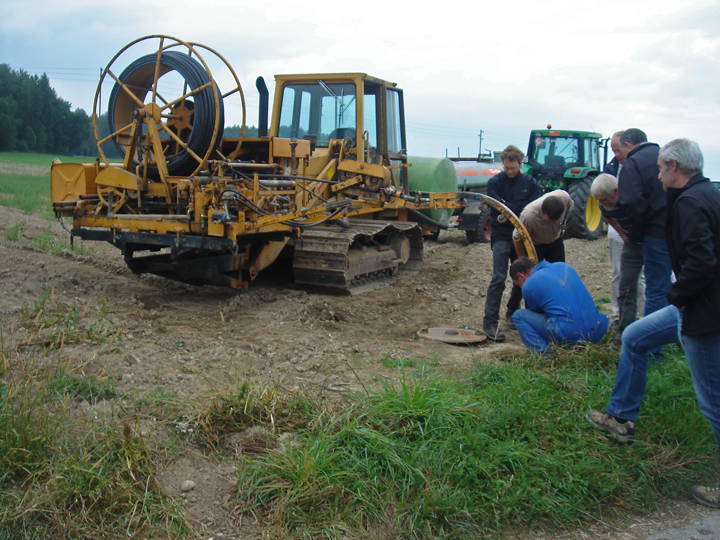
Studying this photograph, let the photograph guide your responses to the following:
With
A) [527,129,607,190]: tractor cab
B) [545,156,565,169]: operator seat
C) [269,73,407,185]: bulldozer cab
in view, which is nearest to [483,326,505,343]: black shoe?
[269,73,407,185]: bulldozer cab

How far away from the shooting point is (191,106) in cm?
774

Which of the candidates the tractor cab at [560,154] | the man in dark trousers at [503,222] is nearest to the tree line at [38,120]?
the tractor cab at [560,154]

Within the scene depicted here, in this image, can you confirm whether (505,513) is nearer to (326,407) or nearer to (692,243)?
(326,407)

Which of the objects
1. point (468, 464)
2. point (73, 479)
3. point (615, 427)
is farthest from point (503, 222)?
point (73, 479)

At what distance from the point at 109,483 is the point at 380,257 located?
6122mm

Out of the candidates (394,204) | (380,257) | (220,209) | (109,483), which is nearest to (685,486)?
(109,483)

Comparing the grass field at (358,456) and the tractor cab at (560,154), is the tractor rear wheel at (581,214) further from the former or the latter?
the grass field at (358,456)

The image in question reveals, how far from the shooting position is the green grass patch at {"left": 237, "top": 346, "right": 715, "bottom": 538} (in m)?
3.43

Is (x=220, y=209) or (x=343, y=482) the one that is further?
(x=220, y=209)

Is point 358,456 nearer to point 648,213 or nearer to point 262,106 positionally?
point 648,213

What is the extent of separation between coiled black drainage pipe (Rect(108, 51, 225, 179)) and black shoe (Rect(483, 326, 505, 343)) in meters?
3.46

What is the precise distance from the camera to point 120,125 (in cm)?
802

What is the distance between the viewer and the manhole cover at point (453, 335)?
250 inches

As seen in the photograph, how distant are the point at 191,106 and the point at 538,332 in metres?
4.49
